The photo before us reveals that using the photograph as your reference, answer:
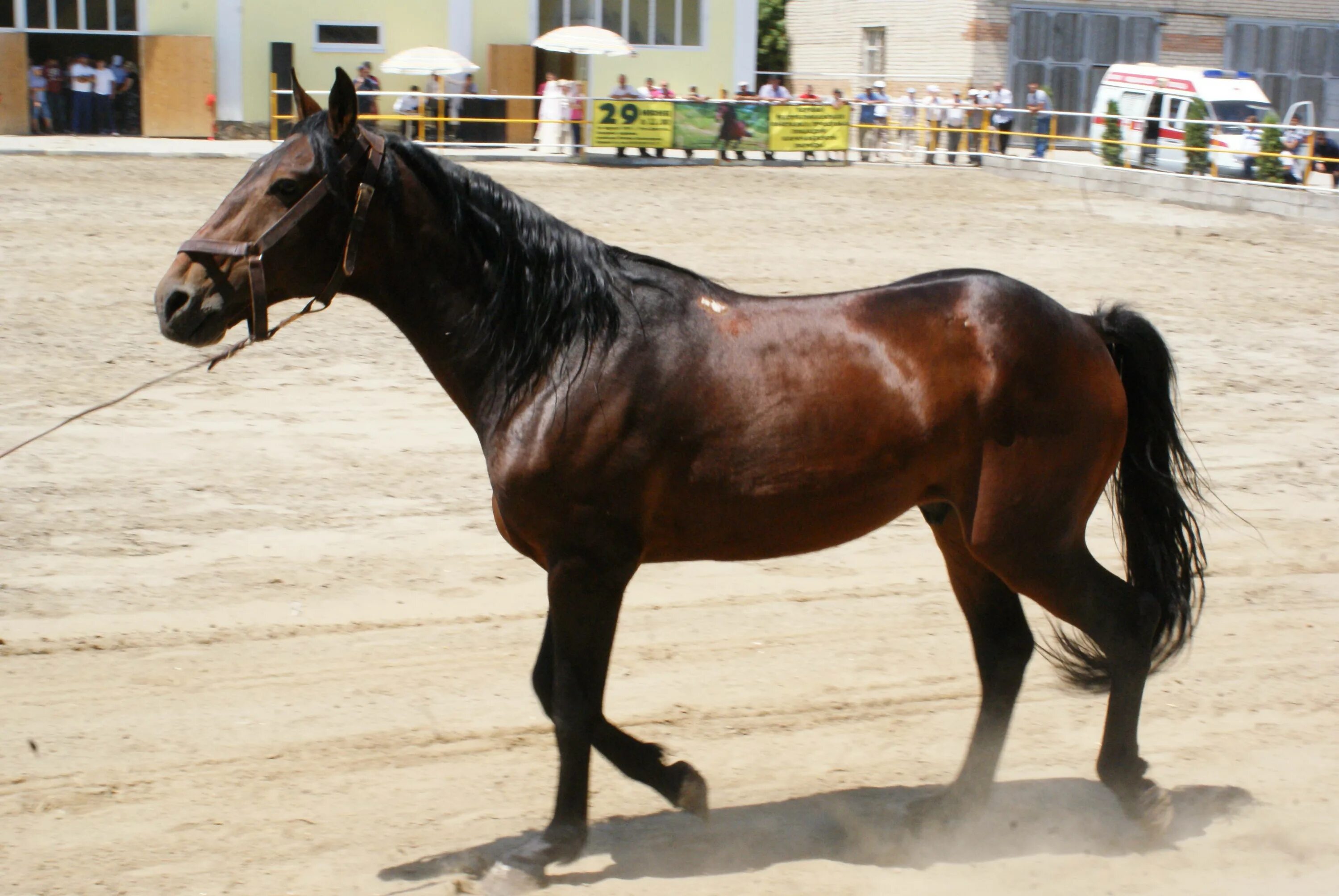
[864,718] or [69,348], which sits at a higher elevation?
[69,348]

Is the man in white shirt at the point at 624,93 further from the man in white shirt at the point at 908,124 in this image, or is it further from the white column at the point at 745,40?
the man in white shirt at the point at 908,124

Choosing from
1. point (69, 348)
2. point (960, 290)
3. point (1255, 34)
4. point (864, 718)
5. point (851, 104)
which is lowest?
point (864, 718)

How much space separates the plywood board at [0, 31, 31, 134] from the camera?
26078 millimetres

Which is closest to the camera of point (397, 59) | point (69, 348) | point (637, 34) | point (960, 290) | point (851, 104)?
point (960, 290)

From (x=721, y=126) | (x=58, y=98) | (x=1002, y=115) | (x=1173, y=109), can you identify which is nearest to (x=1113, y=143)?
(x=1002, y=115)

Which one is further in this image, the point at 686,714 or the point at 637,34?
the point at 637,34

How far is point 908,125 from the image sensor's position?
2978 centimetres

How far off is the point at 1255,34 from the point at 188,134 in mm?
26953

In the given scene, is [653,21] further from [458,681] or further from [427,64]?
[458,681]

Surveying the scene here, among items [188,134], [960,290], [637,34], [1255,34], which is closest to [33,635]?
[960,290]

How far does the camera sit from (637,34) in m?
30.7

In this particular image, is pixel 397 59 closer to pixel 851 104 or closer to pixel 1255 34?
pixel 851 104

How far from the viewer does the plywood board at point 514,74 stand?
28.7 meters

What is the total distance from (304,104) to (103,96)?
83.4 ft
